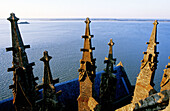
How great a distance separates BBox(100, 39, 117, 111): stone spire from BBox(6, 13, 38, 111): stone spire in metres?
4.61

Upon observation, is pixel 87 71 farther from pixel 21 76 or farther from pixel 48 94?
pixel 21 76

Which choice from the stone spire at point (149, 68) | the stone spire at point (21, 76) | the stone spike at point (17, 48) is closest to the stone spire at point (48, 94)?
the stone spire at point (21, 76)

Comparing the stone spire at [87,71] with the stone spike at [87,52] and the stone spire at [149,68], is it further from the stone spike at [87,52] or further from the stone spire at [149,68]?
the stone spire at [149,68]

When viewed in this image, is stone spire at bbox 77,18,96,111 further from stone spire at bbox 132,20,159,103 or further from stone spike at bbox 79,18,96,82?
stone spire at bbox 132,20,159,103

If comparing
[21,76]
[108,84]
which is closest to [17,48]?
[21,76]

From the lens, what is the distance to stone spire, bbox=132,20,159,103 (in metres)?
9.60

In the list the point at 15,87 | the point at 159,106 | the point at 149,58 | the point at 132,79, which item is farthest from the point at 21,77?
the point at 132,79

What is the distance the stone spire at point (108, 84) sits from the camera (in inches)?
327

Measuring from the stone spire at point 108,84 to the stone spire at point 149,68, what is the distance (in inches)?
131

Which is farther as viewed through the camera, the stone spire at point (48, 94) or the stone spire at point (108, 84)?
the stone spire at point (108, 84)

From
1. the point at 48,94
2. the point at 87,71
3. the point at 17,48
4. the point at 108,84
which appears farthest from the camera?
the point at 108,84

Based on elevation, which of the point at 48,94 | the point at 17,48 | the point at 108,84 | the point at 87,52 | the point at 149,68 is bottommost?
the point at 108,84

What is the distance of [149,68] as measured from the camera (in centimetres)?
990

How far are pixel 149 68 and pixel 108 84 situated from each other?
392cm
